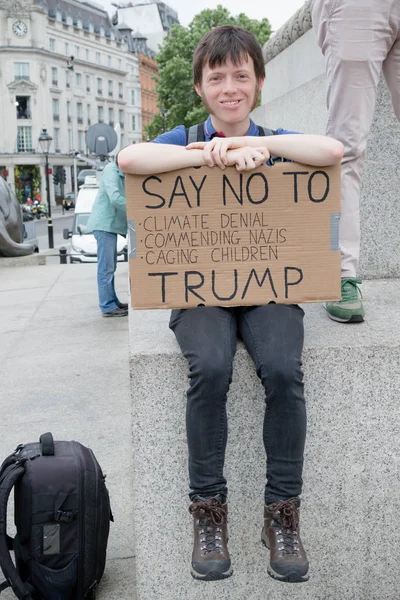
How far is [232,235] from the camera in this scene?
2.45m

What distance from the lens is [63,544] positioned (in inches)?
102

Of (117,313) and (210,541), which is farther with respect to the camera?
(117,313)

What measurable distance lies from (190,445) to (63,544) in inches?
23.2

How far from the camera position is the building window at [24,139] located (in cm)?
7469

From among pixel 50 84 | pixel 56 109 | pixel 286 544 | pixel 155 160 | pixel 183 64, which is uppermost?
pixel 50 84

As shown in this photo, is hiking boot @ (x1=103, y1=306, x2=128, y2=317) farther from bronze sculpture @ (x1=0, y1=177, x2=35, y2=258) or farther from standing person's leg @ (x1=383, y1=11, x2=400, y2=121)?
standing person's leg @ (x1=383, y1=11, x2=400, y2=121)

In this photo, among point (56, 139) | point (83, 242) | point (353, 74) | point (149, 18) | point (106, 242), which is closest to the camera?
point (353, 74)

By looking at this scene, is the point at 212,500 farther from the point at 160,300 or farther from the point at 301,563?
the point at 160,300

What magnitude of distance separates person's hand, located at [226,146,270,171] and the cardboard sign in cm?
3

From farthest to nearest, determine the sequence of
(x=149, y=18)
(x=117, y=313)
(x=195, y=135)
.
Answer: (x=149, y=18) < (x=117, y=313) < (x=195, y=135)

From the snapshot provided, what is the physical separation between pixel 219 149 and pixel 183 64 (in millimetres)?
48363

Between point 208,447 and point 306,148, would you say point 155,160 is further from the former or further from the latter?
point 208,447

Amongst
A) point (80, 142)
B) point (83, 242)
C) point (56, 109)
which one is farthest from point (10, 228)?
point (80, 142)

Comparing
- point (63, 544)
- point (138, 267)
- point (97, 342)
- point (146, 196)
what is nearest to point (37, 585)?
point (63, 544)
